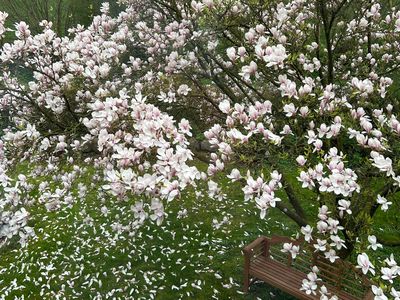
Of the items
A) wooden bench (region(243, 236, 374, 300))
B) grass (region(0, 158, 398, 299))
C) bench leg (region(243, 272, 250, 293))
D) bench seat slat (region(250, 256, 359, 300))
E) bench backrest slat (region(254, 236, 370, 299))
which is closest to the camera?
bench backrest slat (region(254, 236, 370, 299))

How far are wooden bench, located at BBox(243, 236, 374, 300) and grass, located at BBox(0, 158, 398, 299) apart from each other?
1.76ft

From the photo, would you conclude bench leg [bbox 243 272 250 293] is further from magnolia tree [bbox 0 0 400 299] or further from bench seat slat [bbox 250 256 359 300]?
magnolia tree [bbox 0 0 400 299]

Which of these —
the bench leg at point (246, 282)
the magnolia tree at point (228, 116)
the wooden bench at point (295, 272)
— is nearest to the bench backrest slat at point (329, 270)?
the wooden bench at point (295, 272)

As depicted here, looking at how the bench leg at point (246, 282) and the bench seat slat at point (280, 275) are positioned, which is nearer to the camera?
A: the bench seat slat at point (280, 275)

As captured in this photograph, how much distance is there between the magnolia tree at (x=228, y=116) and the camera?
341 centimetres

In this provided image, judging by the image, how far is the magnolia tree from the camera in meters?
3.41

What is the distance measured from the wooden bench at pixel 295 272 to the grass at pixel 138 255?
54cm

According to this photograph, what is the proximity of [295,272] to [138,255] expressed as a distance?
3.18 meters

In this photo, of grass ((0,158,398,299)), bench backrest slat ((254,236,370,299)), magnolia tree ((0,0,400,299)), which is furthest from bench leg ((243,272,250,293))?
magnolia tree ((0,0,400,299))

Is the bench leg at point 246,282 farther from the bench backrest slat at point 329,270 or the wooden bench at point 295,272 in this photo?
the bench backrest slat at point 329,270

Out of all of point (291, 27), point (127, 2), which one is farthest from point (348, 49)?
point (127, 2)

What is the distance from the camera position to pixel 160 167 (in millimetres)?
3244

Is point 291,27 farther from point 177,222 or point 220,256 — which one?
point 177,222

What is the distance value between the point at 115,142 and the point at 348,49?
507 centimetres
